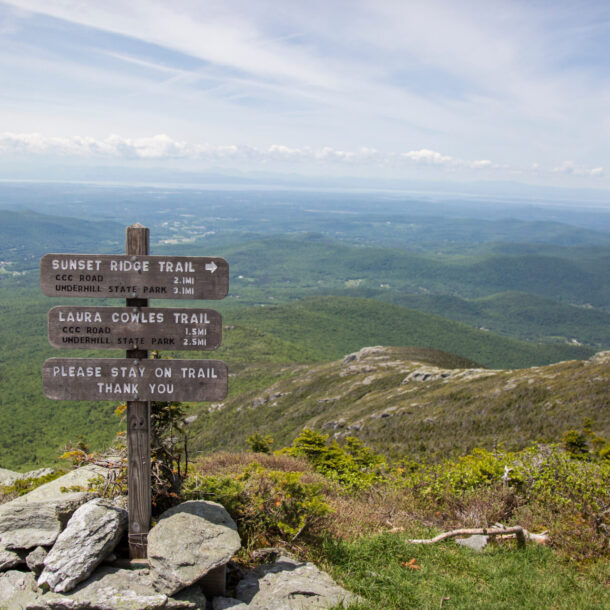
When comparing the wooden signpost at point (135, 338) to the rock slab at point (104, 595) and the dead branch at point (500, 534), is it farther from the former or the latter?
the dead branch at point (500, 534)

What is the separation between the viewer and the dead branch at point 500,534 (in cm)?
684

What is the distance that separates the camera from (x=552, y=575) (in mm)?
6070

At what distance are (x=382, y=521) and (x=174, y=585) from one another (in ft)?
13.4

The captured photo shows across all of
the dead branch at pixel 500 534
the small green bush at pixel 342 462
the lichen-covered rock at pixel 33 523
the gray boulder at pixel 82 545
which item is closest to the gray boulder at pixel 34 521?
the lichen-covered rock at pixel 33 523

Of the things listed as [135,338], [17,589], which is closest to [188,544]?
[17,589]

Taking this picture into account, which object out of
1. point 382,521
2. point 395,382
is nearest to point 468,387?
point 395,382

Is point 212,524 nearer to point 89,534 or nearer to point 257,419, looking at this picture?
point 89,534

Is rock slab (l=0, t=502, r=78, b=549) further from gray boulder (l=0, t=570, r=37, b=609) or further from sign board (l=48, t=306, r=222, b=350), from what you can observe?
sign board (l=48, t=306, r=222, b=350)

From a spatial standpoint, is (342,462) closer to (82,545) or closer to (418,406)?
(82,545)

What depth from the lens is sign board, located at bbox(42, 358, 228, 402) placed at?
5.88m


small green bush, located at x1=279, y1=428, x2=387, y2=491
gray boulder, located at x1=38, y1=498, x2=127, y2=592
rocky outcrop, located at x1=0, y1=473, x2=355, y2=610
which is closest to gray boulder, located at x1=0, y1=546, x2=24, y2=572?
rocky outcrop, located at x1=0, y1=473, x2=355, y2=610

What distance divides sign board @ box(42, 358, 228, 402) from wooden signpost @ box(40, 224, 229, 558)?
0.5 inches

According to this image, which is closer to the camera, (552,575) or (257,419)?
(552,575)

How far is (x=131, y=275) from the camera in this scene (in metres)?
5.90
